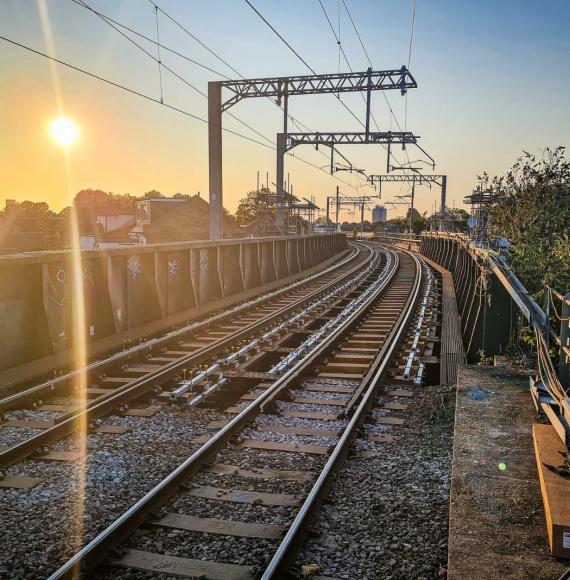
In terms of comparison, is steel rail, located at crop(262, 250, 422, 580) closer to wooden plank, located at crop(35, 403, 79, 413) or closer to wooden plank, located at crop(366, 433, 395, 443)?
wooden plank, located at crop(366, 433, 395, 443)

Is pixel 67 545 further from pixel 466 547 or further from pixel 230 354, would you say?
pixel 230 354

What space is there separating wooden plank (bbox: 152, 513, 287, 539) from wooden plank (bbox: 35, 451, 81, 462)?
1657mm

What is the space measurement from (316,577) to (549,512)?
163 cm

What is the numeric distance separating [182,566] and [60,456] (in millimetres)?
2448

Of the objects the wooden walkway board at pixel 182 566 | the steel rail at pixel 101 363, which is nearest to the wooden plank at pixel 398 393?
the steel rail at pixel 101 363

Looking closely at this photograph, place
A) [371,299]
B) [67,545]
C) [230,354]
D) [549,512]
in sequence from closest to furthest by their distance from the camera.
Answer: [549,512]
[67,545]
[230,354]
[371,299]

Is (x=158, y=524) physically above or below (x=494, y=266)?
below

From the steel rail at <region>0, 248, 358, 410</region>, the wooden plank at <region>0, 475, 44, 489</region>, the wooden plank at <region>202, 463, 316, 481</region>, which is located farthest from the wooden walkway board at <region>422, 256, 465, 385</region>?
the wooden plank at <region>0, 475, 44, 489</region>

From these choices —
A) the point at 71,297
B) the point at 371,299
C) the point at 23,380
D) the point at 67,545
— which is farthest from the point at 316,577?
the point at 371,299

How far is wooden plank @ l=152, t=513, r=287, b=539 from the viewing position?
468 cm

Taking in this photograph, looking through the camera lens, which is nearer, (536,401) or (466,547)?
(466,547)

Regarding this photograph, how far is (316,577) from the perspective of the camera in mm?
4145

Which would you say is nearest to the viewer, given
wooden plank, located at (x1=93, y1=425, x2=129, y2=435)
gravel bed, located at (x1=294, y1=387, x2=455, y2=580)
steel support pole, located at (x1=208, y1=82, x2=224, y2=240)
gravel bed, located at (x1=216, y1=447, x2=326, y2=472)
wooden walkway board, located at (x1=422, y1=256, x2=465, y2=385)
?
gravel bed, located at (x1=294, y1=387, x2=455, y2=580)

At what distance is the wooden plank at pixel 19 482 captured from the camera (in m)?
5.46
